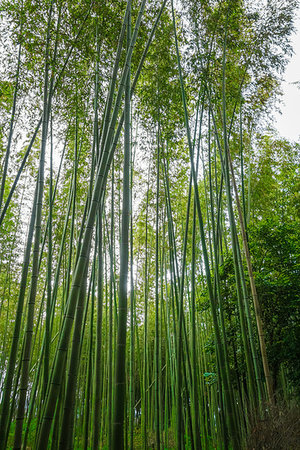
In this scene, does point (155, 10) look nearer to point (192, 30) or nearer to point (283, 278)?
point (192, 30)

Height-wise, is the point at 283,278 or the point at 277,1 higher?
the point at 277,1

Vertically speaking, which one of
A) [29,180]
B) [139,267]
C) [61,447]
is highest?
[29,180]

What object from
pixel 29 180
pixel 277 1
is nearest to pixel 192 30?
pixel 277 1

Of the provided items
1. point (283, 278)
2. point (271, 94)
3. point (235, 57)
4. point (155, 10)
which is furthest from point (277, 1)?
point (283, 278)

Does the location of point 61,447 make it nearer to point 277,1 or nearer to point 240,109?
point 240,109

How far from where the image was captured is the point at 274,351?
3.96m

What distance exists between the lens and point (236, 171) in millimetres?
5977

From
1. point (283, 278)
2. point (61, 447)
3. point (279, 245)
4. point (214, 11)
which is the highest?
point (214, 11)

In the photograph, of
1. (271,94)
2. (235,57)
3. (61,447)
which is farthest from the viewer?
(271,94)

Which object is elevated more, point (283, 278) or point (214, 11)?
point (214, 11)

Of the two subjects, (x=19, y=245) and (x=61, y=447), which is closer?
(x=61, y=447)

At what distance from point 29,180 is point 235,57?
4.00 metres

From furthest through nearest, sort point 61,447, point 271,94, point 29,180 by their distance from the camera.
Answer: point 29,180 < point 271,94 < point 61,447

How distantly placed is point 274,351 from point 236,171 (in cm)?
331
